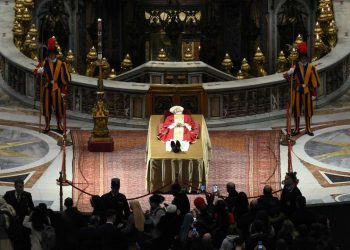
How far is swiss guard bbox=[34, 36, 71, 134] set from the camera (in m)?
38.4

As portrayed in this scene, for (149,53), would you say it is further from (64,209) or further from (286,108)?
(64,209)

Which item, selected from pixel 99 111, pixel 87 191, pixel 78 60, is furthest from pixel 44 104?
pixel 78 60

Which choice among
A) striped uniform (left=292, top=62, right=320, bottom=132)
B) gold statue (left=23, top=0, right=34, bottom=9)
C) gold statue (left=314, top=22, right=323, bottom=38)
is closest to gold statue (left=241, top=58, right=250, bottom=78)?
gold statue (left=314, top=22, right=323, bottom=38)

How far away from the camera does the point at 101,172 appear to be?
36.5m

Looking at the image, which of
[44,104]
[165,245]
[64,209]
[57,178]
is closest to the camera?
[165,245]

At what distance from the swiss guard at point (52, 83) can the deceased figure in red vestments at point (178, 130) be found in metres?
2.70

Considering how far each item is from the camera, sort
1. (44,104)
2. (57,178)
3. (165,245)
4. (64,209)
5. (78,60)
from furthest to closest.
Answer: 1. (78,60)
2. (44,104)
3. (57,178)
4. (64,209)
5. (165,245)

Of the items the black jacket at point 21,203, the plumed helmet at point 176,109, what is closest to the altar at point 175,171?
the plumed helmet at point 176,109

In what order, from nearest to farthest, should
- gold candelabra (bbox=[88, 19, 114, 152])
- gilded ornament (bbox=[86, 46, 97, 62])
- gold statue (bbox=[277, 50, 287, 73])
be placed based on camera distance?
gold candelabra (bbox=[88, 19, 114, 152]), gold statue (bbox=[277, 50, 287, 73]), gilded ornament (bbox=[86, 46, 97, 62])

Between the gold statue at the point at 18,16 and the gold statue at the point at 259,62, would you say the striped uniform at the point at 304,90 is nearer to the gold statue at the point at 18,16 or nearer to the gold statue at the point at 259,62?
the gold statue at the point at 259,62

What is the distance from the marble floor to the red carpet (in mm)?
290

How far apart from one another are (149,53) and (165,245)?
19.5 meters

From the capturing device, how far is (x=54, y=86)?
38.7m

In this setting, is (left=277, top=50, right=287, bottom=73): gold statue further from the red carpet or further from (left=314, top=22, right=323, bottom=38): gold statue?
the red carpet
